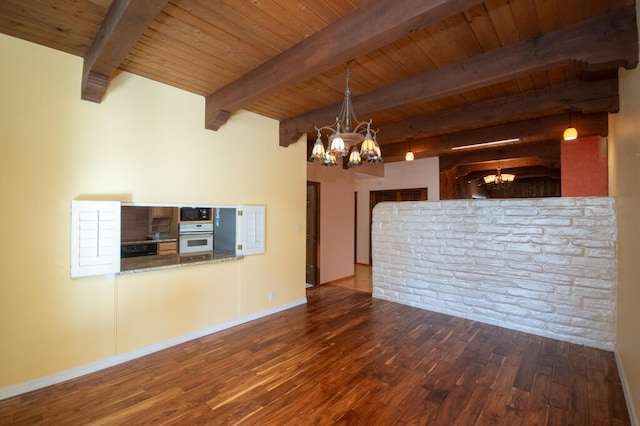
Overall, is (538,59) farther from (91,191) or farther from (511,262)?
Result: (91,191)

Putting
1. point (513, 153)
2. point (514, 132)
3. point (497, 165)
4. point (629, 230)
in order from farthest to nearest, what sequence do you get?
point (497, 165) < point (513, 153) < point (514, 132) < point (629, 230)

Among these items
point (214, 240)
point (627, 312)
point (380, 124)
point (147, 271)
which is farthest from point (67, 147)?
point (627, 312)

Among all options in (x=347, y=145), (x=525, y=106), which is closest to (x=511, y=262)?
(x=525, y=106)

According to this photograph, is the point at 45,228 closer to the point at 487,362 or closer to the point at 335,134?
the point at 335,134

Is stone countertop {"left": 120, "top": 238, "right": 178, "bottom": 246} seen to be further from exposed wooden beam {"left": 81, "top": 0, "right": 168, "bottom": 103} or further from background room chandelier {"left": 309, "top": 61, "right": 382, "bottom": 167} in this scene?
background room chandelier {"left": 309, "top": 61, "right": 382, "bottom": 167}

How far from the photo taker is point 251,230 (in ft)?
12.8

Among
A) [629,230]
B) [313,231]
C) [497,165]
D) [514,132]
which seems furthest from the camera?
[497,165]

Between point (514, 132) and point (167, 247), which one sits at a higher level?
point (514, 132)

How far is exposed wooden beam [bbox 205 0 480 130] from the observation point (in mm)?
1682

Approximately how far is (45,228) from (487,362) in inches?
169

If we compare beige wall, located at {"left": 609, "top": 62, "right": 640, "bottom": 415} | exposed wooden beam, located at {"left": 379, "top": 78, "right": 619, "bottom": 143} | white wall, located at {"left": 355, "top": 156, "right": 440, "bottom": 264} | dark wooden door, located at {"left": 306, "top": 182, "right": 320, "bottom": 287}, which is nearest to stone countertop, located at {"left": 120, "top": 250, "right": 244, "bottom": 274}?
dark wooden door, located at {"left": 306, "top": 182, "right": 320, "bottom": 287}

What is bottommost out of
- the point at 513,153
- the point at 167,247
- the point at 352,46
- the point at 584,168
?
the point at 167,247

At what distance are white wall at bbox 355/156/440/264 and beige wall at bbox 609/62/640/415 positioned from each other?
3869 mm

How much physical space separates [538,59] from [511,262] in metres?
2.47
